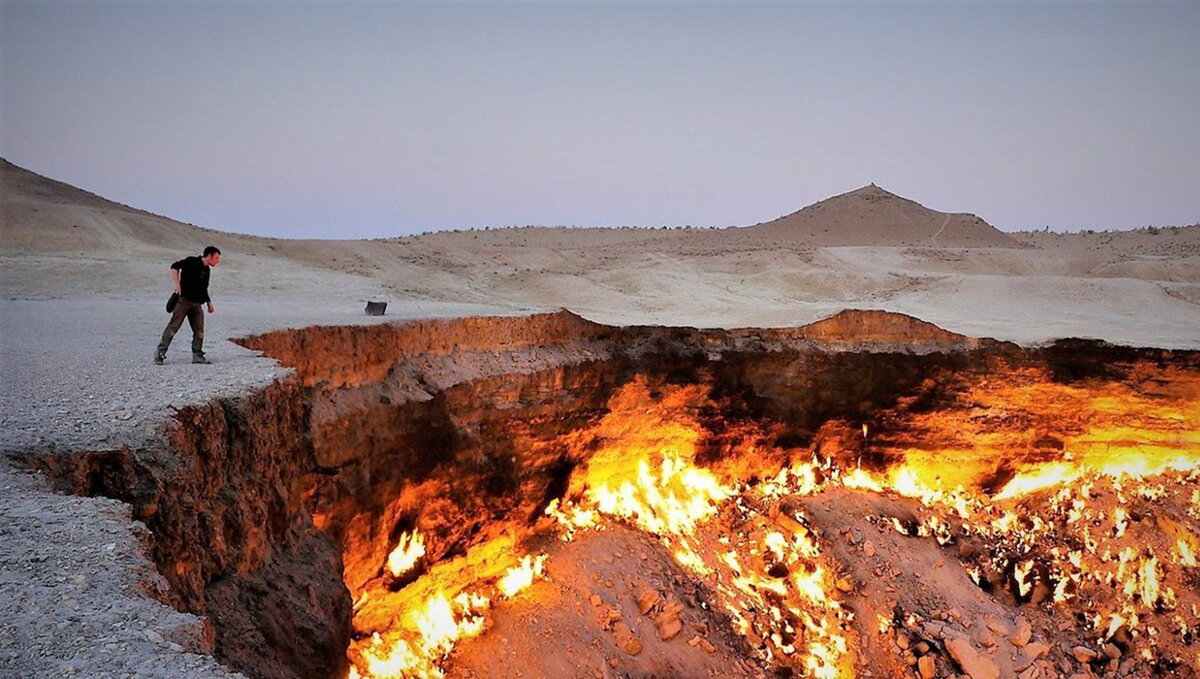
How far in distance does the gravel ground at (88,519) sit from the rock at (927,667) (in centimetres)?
881

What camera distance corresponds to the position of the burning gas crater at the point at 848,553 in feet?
31.3

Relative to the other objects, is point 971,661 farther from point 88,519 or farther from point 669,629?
Result: point 88,519

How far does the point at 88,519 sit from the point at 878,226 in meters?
51.3

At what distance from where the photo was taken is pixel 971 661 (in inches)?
377

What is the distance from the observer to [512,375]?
10.4 meters

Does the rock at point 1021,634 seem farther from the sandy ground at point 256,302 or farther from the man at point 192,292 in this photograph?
the man at point 192,292

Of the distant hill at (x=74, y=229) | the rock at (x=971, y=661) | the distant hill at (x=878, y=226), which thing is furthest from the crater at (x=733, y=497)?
the distant hill at (x=878, y=226)

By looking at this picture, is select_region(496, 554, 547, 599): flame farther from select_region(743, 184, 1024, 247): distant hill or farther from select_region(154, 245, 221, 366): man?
select_region(743, 184, 1024, 247): distant hill

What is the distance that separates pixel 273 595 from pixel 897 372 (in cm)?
1055

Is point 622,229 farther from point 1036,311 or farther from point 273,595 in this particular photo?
point 273,595

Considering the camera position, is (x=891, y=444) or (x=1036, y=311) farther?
(x=1036, y=311)

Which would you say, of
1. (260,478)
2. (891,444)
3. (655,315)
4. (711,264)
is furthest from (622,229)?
(260,478)

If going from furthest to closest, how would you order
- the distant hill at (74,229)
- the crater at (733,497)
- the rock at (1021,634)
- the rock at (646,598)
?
the distant hill at (74,229), the rock at (646,598), the rock at (1021,634), the crater at (733,497)

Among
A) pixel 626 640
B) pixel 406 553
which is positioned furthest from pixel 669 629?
pixel 406 553
